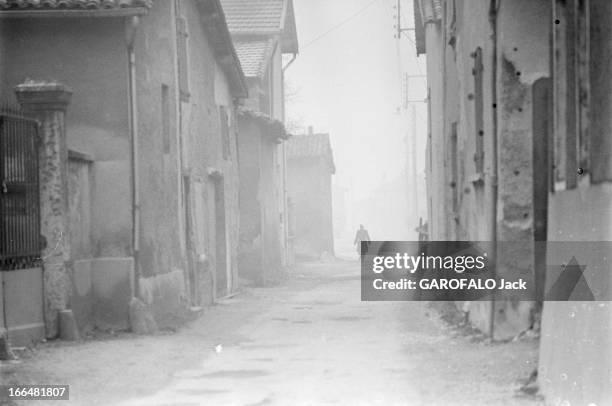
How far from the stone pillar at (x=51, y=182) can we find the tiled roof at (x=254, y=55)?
16658 millimetres

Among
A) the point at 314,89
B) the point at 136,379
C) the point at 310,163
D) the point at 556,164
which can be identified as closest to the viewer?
the point at 556,164

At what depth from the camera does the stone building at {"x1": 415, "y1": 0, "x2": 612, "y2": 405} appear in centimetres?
683

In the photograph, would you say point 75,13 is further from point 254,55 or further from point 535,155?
point 254,55

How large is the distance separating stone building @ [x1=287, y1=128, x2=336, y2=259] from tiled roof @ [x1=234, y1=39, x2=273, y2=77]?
1599cm

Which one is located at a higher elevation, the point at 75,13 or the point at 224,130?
the point at 75,13

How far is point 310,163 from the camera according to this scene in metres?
48.2

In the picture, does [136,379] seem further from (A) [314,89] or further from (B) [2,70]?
(A) [314,89]

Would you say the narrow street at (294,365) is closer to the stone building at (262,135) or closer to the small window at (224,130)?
the small window at (224,130)

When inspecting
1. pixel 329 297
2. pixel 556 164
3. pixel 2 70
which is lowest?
pixel 329 297

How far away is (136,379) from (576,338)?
14.5ft

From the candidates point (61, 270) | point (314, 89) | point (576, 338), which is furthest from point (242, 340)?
point (314, 89)

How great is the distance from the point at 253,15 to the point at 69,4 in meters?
19.1

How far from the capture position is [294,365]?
32.6 ft

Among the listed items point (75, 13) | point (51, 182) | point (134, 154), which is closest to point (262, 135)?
point (134, 154)
